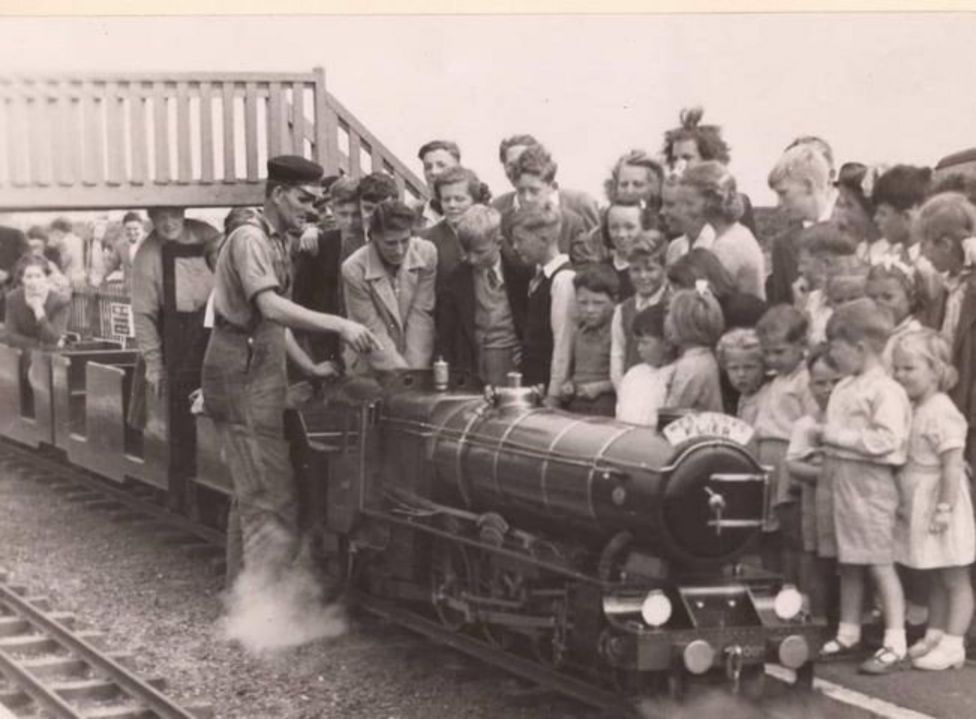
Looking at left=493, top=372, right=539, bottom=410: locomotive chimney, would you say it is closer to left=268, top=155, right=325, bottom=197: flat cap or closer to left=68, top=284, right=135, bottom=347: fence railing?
left=268, top=155, right=325, bottom=197: flat cap

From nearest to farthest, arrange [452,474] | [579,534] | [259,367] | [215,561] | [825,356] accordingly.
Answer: [579,534], [825,356], [452,474], [259,367], [215,561]

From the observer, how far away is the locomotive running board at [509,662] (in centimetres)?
596

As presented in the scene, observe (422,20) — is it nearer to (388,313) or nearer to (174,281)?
(388,313)

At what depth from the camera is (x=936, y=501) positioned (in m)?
6.05

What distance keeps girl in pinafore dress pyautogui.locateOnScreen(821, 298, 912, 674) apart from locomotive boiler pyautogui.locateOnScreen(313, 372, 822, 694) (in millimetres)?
441

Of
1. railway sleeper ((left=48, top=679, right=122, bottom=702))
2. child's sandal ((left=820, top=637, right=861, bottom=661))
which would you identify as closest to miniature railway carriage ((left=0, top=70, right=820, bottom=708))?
child's sandal ((left=820, top=637, right=861, bottom=661))

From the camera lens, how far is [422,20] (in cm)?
657

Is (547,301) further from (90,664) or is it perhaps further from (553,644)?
(90,664)

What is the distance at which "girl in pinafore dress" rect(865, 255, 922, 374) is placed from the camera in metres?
6.14

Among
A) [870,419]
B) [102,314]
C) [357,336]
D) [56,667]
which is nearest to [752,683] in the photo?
[870,419]

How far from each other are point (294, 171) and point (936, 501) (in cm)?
333

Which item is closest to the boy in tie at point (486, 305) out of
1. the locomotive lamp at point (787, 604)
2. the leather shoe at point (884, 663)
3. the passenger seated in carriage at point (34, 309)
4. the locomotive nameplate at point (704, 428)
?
the locomotive nameplate at point (704, 428)

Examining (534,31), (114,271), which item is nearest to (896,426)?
(534,31)

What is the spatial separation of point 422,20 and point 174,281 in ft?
10.8
